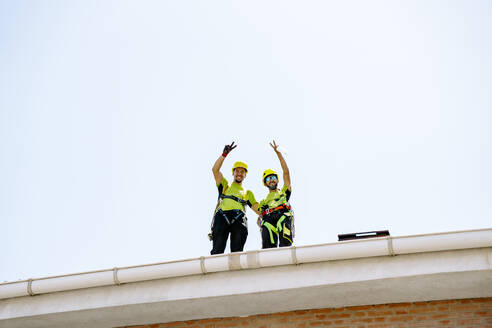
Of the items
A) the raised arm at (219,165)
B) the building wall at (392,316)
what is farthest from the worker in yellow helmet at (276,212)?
the building wall at (392,316)

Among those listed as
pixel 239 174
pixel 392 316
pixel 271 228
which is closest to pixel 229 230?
pixel 271 228

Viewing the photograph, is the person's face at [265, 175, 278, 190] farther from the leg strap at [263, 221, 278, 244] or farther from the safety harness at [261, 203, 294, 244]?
the leg strap at [263, 221, 278, 244]

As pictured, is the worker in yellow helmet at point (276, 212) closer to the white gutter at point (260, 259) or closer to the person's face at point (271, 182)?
the person's face at point (271, 182)

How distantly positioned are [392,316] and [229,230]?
94.1 inches

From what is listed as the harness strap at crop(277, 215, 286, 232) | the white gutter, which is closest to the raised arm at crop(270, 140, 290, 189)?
the harness strap at crop(277, 215, 286, 232)

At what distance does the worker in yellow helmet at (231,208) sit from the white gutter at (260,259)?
136 centimetres

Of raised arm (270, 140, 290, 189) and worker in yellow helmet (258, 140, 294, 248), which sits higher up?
raised arm (270, 140, 290, 189)

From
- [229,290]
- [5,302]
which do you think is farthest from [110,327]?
[229,290]

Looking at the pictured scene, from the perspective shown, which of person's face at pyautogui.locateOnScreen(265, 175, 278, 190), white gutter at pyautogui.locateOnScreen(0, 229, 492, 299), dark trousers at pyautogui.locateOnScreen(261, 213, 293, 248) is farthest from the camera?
person's face at pyautogui.locateOnScreen(265, 175, 278, 190)

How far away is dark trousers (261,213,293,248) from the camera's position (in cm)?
640

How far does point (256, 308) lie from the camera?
5273 millimetres

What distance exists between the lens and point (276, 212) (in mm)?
6656

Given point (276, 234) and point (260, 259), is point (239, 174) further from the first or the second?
point (260, 259)

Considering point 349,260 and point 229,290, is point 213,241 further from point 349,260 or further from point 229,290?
point 349,260
